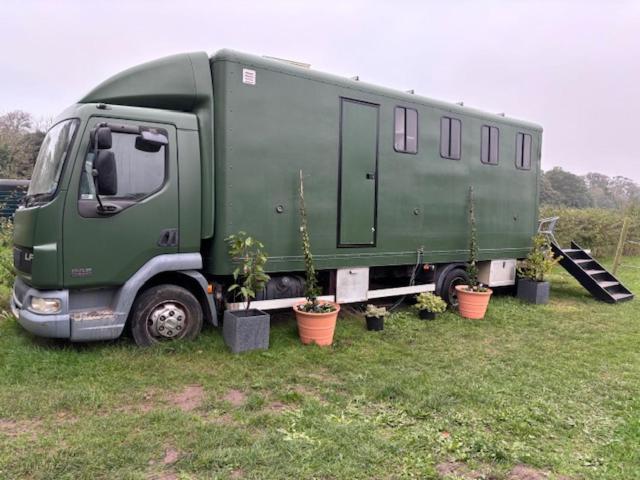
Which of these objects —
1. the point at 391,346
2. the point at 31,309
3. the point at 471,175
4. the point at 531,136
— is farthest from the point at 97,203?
the point at 531,136

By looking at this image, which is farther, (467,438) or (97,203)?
(97,203)

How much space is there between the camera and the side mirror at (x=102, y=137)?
3.91m

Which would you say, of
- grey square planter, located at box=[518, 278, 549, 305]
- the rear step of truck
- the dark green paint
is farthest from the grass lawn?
Answer: the rear step of truck

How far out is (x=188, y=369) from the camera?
4.09m

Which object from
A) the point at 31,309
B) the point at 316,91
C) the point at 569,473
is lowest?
the point at 569,473

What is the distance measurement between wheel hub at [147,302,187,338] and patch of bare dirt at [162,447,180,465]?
1.87 metres

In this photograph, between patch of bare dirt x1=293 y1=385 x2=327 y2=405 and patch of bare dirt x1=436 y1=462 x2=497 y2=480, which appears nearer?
patch of bare dirt x1=436 y1=462 x2=497 y2=480

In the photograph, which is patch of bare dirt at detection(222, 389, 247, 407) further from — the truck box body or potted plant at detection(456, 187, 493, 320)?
potted plant at detection(456, 187, 493, 320)

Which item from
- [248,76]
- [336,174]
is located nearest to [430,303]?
[336,174]

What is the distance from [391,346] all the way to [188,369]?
2.26 metres

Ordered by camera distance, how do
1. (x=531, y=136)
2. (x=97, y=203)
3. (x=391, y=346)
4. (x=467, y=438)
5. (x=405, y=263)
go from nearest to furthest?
(x=467, y=438), (x=97, y=203), (x=391, y=346), (x=405, y=263), (x=531, y=136)

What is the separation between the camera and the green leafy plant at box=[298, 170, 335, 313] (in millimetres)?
5008

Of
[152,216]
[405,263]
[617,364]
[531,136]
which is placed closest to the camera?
[152,216]

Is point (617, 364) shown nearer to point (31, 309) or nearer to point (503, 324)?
point (503, 324)
